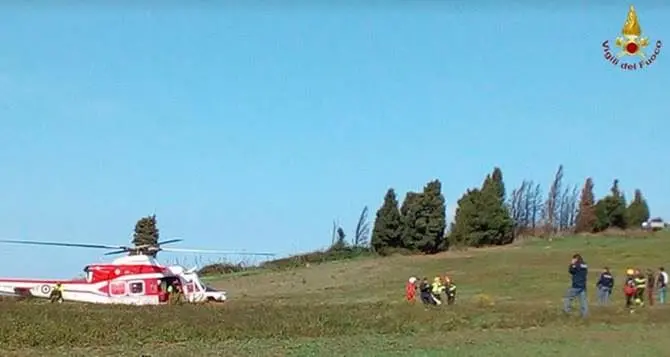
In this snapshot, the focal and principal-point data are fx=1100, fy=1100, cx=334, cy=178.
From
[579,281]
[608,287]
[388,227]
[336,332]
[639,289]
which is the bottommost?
[336,332]

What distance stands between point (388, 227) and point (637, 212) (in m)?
28.4

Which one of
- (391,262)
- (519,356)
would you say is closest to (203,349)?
(519,356)

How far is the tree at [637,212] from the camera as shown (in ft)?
347

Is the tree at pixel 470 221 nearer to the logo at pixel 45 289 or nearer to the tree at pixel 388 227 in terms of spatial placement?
the tree at pixel 388 227

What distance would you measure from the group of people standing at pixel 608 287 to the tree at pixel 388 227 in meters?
45.9

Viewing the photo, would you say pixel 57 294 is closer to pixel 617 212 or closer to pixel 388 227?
pixel 388 227

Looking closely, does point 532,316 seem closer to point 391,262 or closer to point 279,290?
point 279,290

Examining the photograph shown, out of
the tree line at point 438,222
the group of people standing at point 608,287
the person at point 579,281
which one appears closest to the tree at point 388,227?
the tree line at point 438,222

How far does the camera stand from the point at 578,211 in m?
112

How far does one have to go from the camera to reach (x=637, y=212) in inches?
4230

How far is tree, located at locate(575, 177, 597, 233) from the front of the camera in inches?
4195

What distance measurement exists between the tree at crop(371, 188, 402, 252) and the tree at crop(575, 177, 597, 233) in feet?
74.0

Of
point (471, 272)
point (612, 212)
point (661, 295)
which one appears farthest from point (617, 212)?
point (661, 295)

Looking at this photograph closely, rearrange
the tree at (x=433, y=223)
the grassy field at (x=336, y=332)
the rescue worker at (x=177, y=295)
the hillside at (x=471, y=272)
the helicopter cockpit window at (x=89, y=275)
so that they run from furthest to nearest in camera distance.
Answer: the tree at (x=433, y=223) < the hillside at (x=471, y=272) < the helicopter cockpit window at (x=89, y=275) < the rescue worker at (x=177, y=295) < the grassy field at (x=336, y=332)
